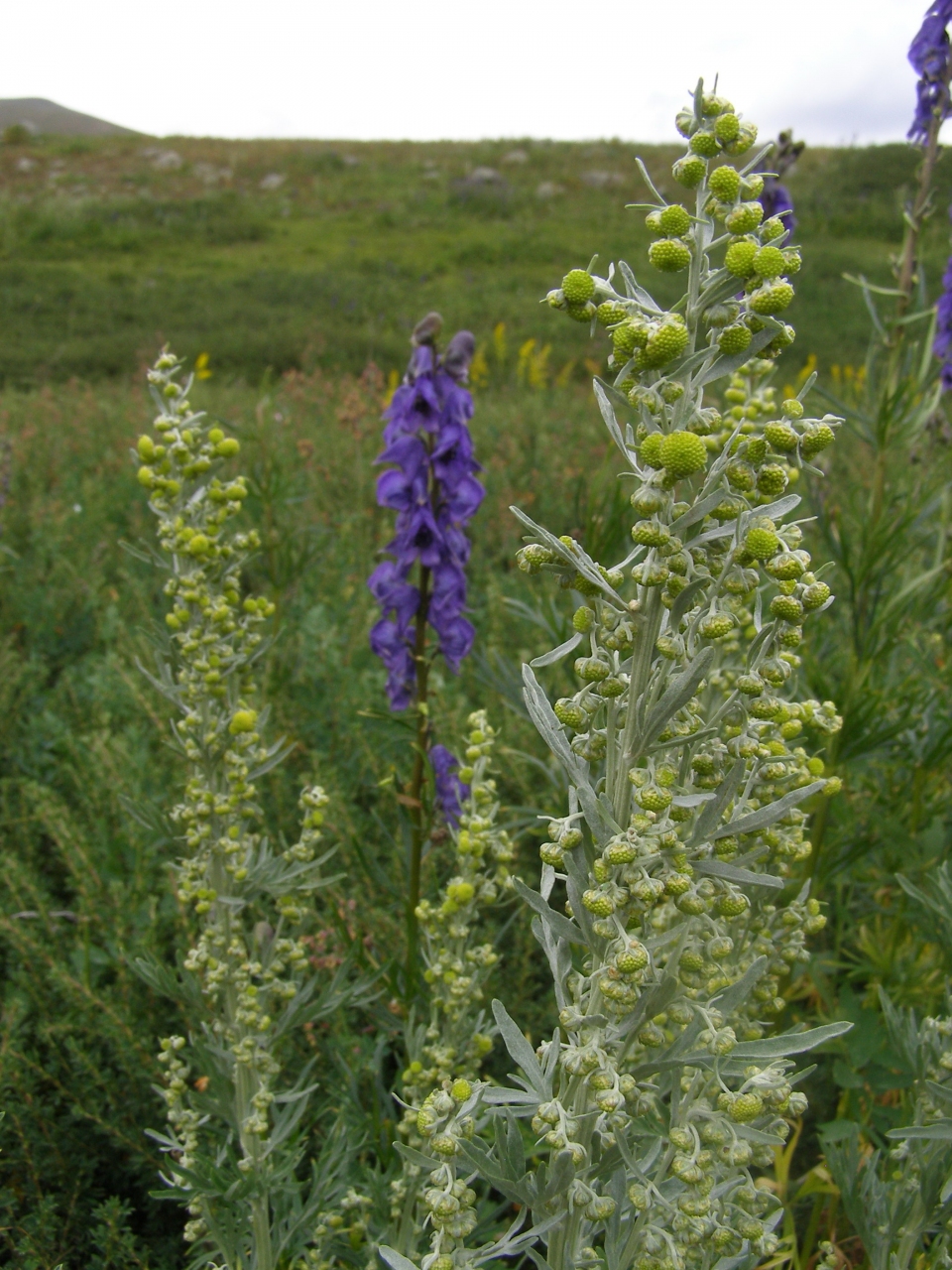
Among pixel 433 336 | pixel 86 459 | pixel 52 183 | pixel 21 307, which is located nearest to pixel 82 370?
pixel 21 307

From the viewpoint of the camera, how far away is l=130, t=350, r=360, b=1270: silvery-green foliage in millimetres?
1525

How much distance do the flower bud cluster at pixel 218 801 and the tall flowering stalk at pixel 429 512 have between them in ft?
1.30

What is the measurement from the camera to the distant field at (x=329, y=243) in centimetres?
1628

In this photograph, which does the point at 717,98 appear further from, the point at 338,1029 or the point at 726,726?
the point at 338,1029

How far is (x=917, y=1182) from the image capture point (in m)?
1.31

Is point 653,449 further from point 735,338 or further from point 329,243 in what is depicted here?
point 329,243

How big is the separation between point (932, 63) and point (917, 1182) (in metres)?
3.17

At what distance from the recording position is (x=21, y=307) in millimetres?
18562

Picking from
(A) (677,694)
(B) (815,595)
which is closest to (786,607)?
(B) (815,595)

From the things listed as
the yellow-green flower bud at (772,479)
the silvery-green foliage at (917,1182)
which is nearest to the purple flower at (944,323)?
the silvery-green foliage at (917,1182)

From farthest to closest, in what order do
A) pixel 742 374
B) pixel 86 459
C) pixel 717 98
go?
pixel 86 459 < pixel 742 374 < pixel 717 98

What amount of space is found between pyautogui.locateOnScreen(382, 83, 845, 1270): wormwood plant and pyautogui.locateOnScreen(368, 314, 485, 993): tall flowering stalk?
973mm

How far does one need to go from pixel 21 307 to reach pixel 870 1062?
69.4 feet

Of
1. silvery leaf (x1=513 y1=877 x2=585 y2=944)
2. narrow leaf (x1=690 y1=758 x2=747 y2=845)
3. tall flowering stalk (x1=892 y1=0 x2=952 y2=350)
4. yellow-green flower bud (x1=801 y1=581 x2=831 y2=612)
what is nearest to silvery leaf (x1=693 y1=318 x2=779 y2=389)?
yellow-green flower bud (x1=801 y1=581 x2=831 y2=612)
